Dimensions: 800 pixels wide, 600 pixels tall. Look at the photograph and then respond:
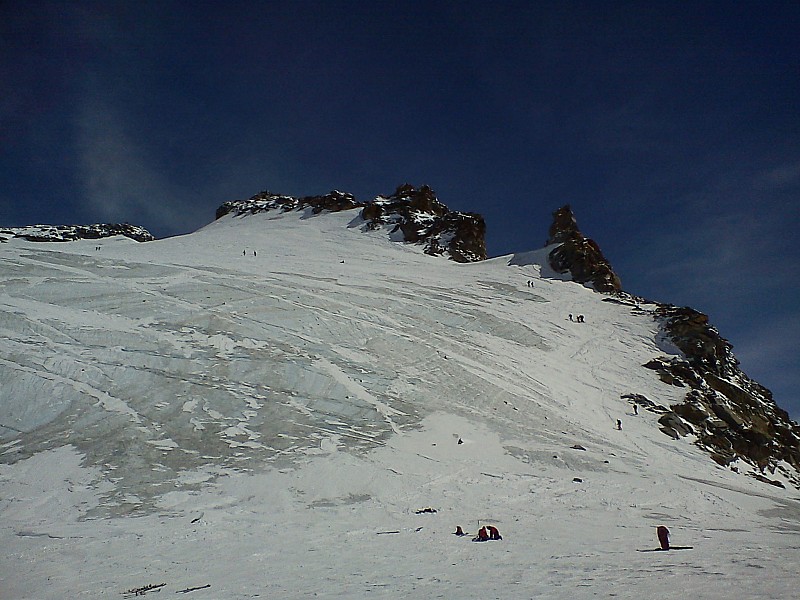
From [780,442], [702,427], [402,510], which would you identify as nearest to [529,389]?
[702,427]

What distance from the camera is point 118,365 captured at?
2044cm

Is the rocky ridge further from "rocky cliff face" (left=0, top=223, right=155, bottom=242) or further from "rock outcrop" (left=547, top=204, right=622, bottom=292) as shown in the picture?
"rocky cliff face" (left=0, top=223, right=155, bottom=242)

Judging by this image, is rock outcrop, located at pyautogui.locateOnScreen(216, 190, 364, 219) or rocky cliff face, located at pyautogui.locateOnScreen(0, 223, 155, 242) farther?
rocky cliff face, located at pyautogui.locateOnScreen(0, 223, 155, 242)

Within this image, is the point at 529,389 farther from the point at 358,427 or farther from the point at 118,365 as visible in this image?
the point at 118,365

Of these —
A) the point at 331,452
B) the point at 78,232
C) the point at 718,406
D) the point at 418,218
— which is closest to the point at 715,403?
the point at 718,406

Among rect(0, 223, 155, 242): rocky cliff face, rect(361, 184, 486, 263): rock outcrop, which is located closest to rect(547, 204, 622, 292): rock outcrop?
rect(361, 184, 486, 263): rock outcrop

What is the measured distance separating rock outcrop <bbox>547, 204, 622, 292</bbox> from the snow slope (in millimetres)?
13203

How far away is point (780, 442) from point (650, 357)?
27.1ft

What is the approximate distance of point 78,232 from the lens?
11450 centimetres

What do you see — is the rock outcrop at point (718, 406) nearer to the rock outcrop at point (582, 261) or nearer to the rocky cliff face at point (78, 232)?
the rock outcrop at point (582, 261)

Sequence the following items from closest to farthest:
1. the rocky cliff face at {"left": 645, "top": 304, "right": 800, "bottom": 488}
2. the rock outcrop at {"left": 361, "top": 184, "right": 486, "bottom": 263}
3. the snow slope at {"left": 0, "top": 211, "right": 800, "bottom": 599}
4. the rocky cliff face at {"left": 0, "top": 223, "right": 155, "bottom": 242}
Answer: the snow slope at {"left": 0, "top": 211, "right": 800, "bottom": 599}
the rocky cliff face at {"left": 645, "top": 304, "right": 800, "bottom": 488}
the rock outcrop at {"left": 361, "top": 184, "right": 486, "bottom": 263}
the rocky cliff face at {"left": 0, "top": 223, "right": 155, "bottom": 242}

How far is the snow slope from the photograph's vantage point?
26.3 ft

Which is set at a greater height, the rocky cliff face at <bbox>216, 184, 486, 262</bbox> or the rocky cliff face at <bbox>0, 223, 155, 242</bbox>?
the rocky cliff face at <bbox>0, 223, 155, 242</bbox>

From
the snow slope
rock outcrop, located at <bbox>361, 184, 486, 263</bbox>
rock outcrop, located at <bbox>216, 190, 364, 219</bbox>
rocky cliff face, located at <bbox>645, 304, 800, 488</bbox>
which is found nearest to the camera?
the snow slope
